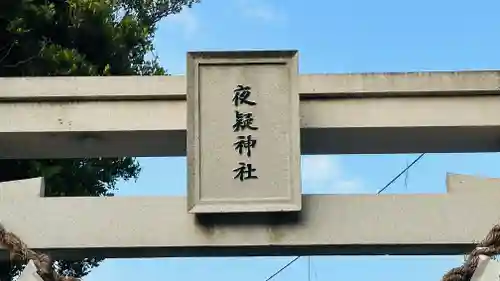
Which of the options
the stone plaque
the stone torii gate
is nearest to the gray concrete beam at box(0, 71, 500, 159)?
the stone torii gate

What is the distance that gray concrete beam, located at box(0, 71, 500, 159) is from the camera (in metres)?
3.79

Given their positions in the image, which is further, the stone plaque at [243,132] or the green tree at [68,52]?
the green tree at [68,52]

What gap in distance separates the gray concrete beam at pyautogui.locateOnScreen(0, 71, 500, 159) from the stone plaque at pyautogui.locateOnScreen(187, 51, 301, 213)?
0.15 m

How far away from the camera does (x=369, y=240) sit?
3.57 m

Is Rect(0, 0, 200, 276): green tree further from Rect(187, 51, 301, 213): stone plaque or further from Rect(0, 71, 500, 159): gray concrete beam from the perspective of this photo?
Rect(187, 51, 301, 213): stone plaque

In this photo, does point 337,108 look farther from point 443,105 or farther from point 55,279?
point 55,279

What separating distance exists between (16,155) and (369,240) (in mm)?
1863

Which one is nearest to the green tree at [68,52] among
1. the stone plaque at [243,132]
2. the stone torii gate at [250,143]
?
the stone torii gate at [250,143]

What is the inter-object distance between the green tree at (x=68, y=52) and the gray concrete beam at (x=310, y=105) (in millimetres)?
2662

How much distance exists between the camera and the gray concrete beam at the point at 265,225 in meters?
3.56

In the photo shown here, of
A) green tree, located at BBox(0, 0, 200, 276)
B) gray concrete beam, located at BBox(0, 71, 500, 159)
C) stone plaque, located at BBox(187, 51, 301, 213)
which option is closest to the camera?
stone plaque, located at BBox(187, 51, 301, 213)

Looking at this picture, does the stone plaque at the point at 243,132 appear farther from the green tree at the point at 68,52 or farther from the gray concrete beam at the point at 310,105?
the green tree at the point at 68,52

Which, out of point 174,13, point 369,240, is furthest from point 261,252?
point 174,13

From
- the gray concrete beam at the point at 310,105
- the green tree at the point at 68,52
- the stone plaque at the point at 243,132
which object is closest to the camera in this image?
the stone plaque at the point at 243,132
